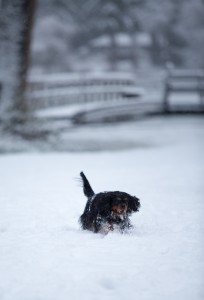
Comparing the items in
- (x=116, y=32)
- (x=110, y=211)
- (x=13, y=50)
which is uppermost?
(x=116, y=32)

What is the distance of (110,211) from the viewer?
381cm

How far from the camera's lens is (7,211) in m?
4.79

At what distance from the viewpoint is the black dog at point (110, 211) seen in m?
3.80

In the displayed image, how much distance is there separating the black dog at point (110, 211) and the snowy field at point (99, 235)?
0.35 feet

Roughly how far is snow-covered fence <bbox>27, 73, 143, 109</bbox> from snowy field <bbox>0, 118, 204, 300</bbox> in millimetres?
5663

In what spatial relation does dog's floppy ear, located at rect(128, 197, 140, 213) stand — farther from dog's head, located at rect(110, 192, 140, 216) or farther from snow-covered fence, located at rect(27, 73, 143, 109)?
snow-covered fence, located at rect(27, 73, 143, 109)


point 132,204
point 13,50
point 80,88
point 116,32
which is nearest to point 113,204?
point 132,204

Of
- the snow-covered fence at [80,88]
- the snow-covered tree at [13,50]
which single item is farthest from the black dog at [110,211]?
the snow-covered fence at [80,88]

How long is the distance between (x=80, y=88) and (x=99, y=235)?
12.7 metres

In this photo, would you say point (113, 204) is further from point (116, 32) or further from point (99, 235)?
point (116, 32)

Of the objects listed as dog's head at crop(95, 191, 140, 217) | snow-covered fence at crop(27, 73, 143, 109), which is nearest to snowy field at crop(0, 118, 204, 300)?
dog's head at crop(95, 191, 140, 217)

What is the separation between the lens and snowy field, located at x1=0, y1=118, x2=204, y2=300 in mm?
2822

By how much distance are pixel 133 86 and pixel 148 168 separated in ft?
37.9

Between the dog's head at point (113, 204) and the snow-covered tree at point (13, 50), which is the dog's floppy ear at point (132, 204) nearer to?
the dog's head at point (113, 204)
